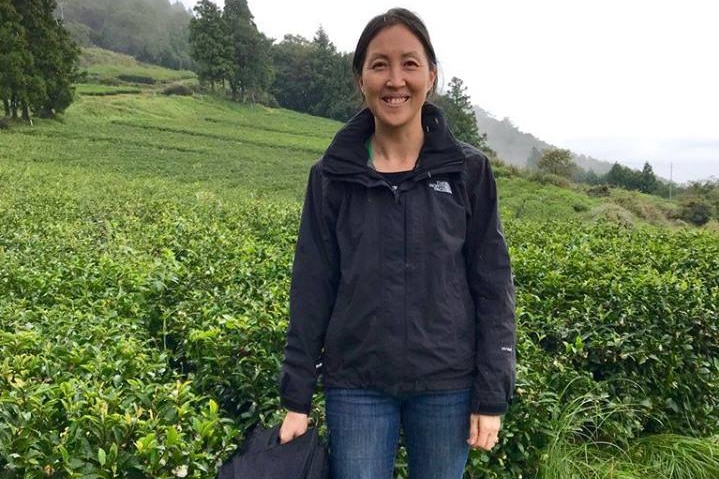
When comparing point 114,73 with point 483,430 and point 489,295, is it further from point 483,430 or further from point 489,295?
point 483,430

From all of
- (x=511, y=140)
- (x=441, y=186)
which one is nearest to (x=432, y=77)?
(x=441, y=186)

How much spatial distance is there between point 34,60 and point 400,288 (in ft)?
101

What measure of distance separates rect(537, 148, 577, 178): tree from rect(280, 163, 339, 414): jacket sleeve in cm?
3439

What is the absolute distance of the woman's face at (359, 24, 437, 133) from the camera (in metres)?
1.68

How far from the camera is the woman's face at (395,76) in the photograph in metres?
1.68

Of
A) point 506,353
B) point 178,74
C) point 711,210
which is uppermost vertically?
point 178,74

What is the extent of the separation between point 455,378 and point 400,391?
16cm

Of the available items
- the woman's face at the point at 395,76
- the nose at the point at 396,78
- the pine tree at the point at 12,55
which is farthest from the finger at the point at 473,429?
the pine tree at the point at 12,55

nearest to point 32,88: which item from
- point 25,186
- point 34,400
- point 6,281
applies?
point 25,186

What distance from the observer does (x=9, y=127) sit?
26312 mm

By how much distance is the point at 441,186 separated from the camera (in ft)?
5.66

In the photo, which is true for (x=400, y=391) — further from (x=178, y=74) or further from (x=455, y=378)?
(x=178, y=74)

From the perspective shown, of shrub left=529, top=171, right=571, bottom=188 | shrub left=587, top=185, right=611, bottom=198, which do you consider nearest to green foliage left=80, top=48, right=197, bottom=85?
shrub left=529, top=171, right=571, bottom=188

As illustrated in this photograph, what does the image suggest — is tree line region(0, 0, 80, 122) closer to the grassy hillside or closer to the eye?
the grassy hillside
